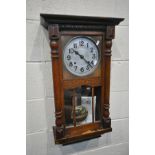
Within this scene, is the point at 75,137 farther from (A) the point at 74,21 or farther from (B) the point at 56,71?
(A) the point at 74,21

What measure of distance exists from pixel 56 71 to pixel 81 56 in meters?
0.16

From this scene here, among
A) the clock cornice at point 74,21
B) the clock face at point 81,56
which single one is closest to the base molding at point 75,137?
the clock face at point 81,56

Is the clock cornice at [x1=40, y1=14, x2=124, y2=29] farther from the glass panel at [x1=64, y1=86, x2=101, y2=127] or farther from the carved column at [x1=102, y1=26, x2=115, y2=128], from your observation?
the glass panel at [x1=64, y1=86, x2=101, y2=127]

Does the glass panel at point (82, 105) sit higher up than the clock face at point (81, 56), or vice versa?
the clock face at point (81, 56)

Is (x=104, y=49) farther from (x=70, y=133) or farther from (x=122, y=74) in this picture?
(x=70, y=133)

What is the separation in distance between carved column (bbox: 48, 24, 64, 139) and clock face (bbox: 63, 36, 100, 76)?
54 millimetres

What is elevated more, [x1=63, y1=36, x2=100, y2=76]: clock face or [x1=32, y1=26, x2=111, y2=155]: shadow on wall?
[x1=63, y1=36, x2=100, y2=76]: clock face

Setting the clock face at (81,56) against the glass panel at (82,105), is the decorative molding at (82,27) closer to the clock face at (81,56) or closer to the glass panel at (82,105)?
the clock face at (81,56)

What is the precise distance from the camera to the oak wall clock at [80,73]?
35.5 inches

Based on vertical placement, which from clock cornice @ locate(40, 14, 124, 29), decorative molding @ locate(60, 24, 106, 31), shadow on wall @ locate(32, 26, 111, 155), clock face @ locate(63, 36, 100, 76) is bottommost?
shadow on wall @ locate(32, 26, 111, 155)

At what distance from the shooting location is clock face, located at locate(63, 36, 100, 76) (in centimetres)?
94

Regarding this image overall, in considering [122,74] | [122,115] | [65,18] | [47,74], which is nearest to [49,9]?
[65,18]

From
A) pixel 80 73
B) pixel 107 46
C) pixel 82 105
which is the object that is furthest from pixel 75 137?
pixel 107 46

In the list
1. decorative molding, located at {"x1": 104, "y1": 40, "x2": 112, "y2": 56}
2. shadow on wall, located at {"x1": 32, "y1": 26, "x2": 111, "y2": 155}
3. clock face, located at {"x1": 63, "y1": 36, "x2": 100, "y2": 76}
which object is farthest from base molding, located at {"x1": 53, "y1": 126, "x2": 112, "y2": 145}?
decorative molding, located at {"x1": 104, "y1": 40, "x2": 112, "y2": 56}
